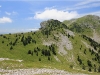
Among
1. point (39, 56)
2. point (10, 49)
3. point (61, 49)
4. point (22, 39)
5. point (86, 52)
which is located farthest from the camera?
point (86, 52)

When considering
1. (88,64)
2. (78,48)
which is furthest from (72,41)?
(88,64)

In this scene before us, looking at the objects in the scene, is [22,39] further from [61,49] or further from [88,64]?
[88,64]

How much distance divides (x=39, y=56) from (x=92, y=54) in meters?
71.5

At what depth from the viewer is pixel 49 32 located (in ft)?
639

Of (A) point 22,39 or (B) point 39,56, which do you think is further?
(A) point 22,39

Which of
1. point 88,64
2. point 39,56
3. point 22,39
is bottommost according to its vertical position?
point 88,64

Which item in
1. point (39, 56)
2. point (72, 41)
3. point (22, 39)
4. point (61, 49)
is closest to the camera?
point (39, 56)

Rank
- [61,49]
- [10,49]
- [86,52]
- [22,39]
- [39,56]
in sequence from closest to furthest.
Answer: [10,49] < [39,56] < [22,39] < [61,49] < [86,52]

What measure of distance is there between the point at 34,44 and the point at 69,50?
→ 3677cm

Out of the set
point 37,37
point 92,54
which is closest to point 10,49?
point 37,37

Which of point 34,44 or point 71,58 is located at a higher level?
point 34,44

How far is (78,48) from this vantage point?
179875 mm

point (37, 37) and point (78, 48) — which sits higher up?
point (37, 37)

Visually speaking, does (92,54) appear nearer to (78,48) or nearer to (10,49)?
(78,48)
